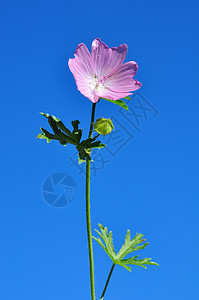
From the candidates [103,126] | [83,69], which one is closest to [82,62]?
[83,69]

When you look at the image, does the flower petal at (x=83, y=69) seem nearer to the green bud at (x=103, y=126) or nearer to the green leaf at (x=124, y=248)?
the green bud at (x=103, y=126)

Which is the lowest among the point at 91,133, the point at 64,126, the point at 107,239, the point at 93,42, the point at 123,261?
the point at 123,261

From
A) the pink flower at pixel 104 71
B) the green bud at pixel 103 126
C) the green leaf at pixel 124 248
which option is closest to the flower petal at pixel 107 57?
the pink flower at pixel 104 71

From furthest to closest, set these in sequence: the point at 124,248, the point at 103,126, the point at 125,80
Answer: the point at 124,248 < the point at 125,80 < the point at 103,126

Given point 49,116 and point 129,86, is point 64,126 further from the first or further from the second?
point 129,86

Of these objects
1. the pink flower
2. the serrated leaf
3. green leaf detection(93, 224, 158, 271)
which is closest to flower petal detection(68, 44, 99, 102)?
the pink flower

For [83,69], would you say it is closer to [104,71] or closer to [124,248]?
[104,71]

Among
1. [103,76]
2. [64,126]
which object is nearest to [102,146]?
[64,126]
